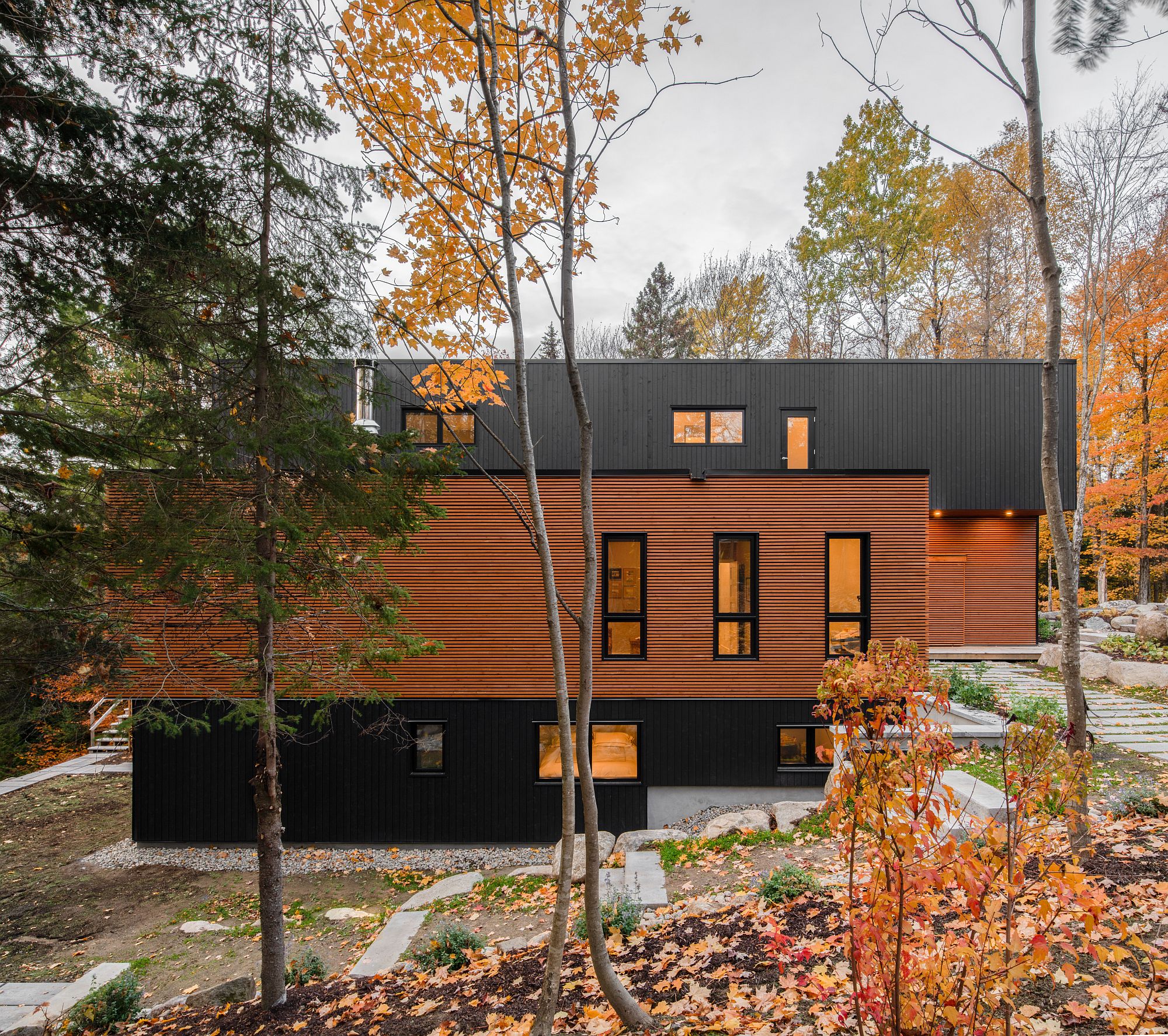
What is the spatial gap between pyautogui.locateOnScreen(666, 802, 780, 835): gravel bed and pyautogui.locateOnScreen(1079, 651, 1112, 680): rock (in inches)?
283

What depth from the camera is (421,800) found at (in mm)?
8711

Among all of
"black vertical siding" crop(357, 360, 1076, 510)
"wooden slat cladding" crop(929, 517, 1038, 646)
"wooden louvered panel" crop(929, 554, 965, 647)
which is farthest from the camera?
"wooden louvered panel" crop(929, 554, 965, 647)

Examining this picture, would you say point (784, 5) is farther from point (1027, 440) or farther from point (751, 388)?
point (1027, 440)

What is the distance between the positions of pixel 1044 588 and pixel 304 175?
2940 cm

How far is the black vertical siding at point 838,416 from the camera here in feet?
36.6

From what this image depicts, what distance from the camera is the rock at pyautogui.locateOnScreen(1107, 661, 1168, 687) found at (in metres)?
9.98

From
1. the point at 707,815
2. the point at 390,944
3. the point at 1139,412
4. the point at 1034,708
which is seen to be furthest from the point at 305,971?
the point at 1139,412

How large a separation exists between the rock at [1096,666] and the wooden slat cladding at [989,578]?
234 centimetres

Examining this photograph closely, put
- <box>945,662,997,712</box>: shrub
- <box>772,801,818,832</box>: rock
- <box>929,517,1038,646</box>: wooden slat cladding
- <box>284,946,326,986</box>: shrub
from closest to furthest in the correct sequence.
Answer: <box>284,946,326,986</box>: shrub
<box>772,801,818,832</box>: rock
<box>945,662,997,712</box>: shrub
<box>929,517,1038,646</box>: wooden slat cladding

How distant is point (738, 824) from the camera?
23.9 feet

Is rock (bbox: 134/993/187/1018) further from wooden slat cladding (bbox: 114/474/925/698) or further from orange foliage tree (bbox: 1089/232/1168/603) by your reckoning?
orange foliage tree (bbox: 1089/232/1168/603)

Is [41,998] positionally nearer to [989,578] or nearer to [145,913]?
[145,913]

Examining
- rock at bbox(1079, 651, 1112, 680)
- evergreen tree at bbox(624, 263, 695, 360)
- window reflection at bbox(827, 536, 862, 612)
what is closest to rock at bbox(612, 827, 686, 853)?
window reflection at bbox(827, 536, 862, 612)

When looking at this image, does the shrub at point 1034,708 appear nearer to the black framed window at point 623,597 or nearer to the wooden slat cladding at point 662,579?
the wooden slat cladding at point 662,579
